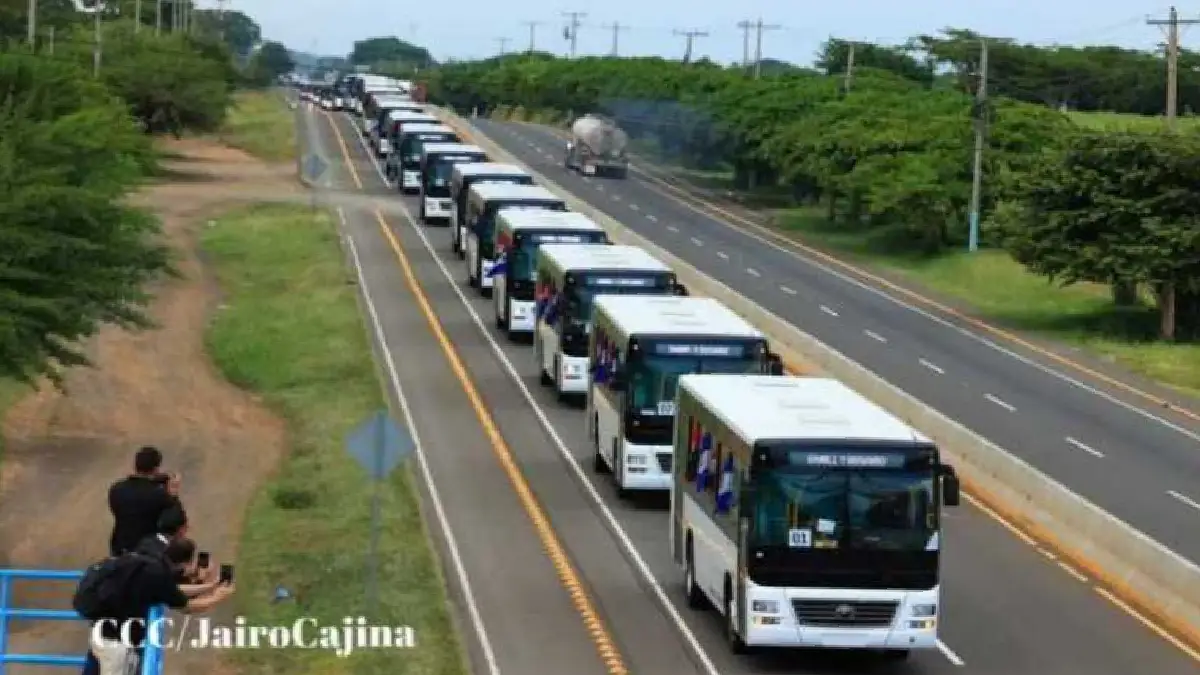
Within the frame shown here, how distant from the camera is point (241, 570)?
27.2m

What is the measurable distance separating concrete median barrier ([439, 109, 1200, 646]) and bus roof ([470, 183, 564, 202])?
15170 millimetres

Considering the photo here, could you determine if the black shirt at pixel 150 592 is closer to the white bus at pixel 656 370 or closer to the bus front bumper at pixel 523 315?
the white bus at pixel 656 370

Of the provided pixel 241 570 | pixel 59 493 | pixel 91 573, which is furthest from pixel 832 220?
pixel 91 573

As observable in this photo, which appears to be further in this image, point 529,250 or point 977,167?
point 977,167

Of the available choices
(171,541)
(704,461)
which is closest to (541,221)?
(704,461)

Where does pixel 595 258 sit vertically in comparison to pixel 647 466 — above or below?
above

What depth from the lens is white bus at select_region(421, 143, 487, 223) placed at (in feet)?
259

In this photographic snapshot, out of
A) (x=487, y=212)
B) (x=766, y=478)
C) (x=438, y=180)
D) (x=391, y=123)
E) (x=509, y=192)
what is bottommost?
(x=766, y=478)

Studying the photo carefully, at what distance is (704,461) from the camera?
80.9 ft

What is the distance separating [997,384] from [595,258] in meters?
10.0

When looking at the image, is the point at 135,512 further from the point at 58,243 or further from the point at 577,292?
the point at 577,292

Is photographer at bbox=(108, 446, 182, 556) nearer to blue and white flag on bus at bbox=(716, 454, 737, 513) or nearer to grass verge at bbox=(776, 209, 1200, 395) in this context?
blue and white flag on bus at bbox=(716, 454, 737, 513)

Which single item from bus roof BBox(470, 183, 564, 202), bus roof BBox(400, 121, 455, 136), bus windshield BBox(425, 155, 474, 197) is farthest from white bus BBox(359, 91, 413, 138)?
bus roof BBox(470, 183, 564, 202)

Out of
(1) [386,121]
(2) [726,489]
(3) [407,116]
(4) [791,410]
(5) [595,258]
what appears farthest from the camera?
(1) [386,121]
